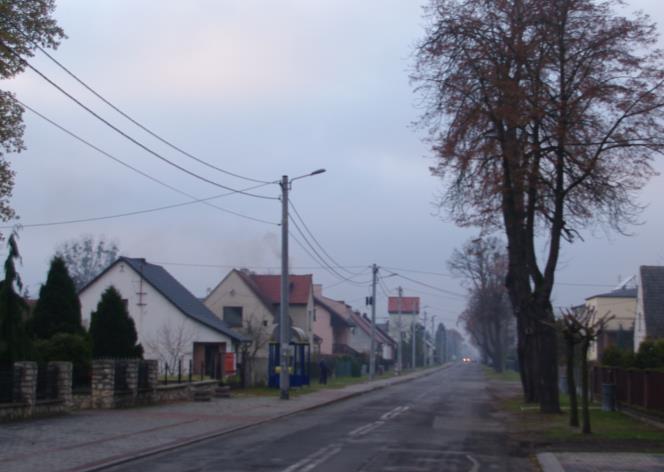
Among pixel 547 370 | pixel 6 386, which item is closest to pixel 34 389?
pixel 6 386

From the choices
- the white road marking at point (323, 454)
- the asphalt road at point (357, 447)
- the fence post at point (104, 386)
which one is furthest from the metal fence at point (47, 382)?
the white road marking at point (323, 454)

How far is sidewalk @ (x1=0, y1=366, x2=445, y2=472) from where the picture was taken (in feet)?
51.8

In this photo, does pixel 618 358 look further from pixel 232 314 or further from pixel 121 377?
pixel 232 314

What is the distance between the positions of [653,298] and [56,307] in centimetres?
3104

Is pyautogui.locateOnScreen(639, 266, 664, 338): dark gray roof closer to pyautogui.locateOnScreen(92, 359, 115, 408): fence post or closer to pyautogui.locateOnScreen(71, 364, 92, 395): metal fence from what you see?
pyautogui.locateOnScreen(92, 359, 115, 408): fence post

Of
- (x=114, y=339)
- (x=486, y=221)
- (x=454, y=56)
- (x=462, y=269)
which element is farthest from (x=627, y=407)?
(x=462, y=269)

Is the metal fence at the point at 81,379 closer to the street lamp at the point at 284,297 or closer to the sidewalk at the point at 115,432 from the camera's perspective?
the sidewalk at the point at 115,432

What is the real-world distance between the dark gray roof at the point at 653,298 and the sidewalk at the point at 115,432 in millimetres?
20825

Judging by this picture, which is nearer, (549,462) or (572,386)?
(549,462)

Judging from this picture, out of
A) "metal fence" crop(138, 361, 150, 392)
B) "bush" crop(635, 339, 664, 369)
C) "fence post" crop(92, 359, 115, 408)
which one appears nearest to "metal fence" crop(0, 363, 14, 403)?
"fence post" crop(92, 359, 115, 408)

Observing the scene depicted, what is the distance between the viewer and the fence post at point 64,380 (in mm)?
25562

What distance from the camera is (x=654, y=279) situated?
48.2 meters

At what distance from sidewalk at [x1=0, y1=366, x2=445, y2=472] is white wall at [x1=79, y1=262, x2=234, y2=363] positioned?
1776cm

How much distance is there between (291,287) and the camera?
74875 mm
